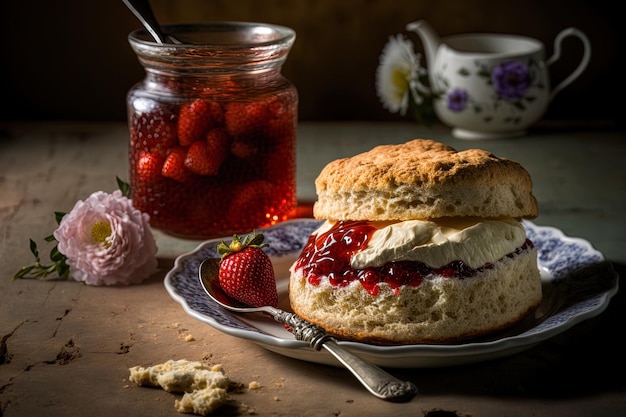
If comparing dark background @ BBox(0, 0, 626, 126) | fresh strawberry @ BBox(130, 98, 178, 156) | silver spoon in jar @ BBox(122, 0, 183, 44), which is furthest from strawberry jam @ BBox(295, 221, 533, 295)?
dark background @ BBox(0, 0, 626, 126)

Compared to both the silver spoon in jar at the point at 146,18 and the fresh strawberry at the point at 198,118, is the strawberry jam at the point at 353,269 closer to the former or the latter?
the fresh strawberry at the point at 198,118

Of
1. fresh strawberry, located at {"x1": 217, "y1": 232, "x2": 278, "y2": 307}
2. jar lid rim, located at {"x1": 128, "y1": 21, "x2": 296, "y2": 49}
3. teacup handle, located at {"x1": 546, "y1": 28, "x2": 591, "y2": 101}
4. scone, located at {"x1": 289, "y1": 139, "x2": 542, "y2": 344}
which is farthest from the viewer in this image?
teacup handle, located at {"x1": 546, "y1": 28, "x2": 591, "y2": 101}

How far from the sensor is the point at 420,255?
149cm

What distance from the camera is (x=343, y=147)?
3037 millimetres

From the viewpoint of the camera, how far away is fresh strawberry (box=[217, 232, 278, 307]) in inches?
65.1

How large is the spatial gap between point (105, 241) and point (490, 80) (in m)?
1.58

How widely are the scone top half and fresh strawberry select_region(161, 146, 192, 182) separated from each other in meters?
0.53

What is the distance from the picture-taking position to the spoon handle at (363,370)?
1.28m

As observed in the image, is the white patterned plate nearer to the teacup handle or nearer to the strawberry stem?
the strawberry stem

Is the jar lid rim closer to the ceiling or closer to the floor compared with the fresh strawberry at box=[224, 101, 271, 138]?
closer to the ceiling

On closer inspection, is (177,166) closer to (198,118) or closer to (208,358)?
(198,118)

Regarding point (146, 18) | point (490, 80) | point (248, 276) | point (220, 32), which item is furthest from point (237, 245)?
point (490, 80)

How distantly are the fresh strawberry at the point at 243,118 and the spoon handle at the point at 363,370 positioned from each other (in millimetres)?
763

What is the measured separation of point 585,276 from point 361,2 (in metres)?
1.86
